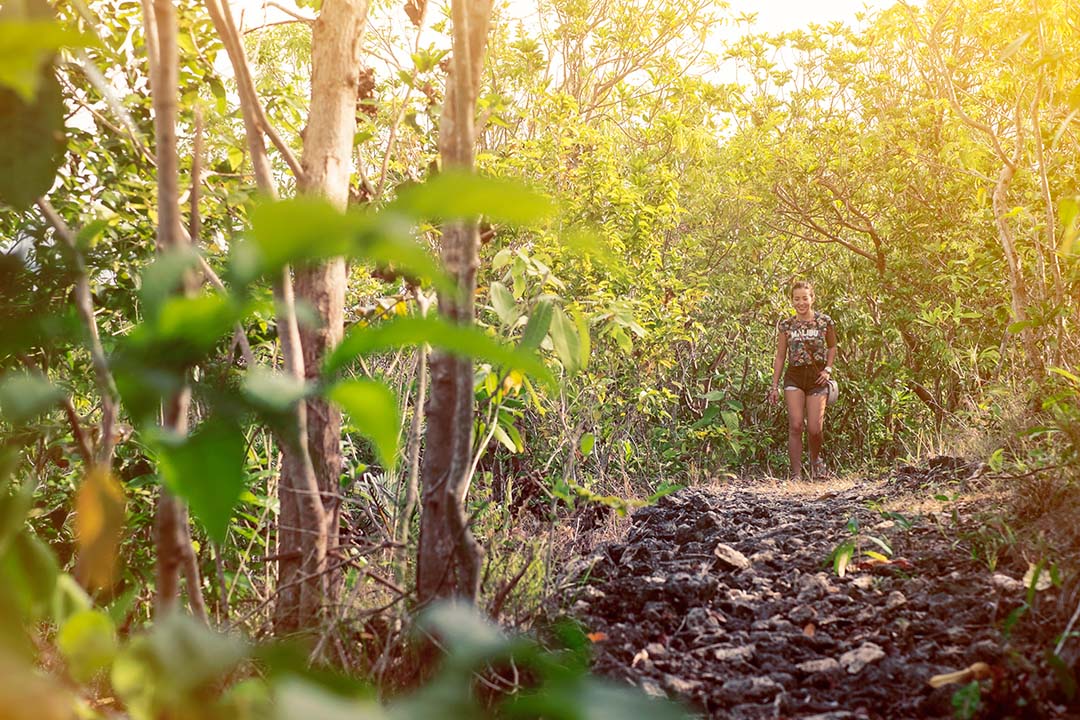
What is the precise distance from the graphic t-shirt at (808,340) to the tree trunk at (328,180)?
5510mm

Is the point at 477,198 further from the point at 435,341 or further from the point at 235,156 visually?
the point at 235,156

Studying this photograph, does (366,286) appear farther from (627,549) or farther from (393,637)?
(393,637)

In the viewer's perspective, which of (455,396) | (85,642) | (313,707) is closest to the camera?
(313,707)

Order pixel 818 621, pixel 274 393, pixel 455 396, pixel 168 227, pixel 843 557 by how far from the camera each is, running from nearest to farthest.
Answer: pixel 274 393
pixel 168 227
pixel 455 396
pixel 818 621
pixel 843 557

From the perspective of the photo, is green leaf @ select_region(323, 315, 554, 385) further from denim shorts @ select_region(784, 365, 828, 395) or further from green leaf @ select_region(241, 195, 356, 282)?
denim shorts @ select_region(784, 365, 828, 395)

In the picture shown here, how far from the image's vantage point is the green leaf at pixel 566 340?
65.2 inches

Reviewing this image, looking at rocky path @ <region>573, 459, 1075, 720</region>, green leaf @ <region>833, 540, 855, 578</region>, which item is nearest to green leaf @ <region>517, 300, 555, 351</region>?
rocky path @ <region>573, 459, 1075, 720</region>

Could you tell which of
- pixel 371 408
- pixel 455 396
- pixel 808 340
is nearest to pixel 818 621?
pixel 455 396

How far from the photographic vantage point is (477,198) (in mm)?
423

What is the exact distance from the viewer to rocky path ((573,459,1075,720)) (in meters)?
1.69

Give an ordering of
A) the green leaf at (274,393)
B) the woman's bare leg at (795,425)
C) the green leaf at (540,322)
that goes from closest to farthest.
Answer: the green leaf at (274,393) → the green leaf at (540,322) → the woman's bare leg at (795,425)

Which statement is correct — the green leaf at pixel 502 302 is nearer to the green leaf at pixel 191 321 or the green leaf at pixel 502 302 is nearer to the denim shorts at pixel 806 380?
the green leaf at pixel 191 321

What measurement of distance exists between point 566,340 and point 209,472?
1220 millimetres

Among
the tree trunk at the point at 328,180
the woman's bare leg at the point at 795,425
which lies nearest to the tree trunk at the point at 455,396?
the tree trunk at the point at 328,180
